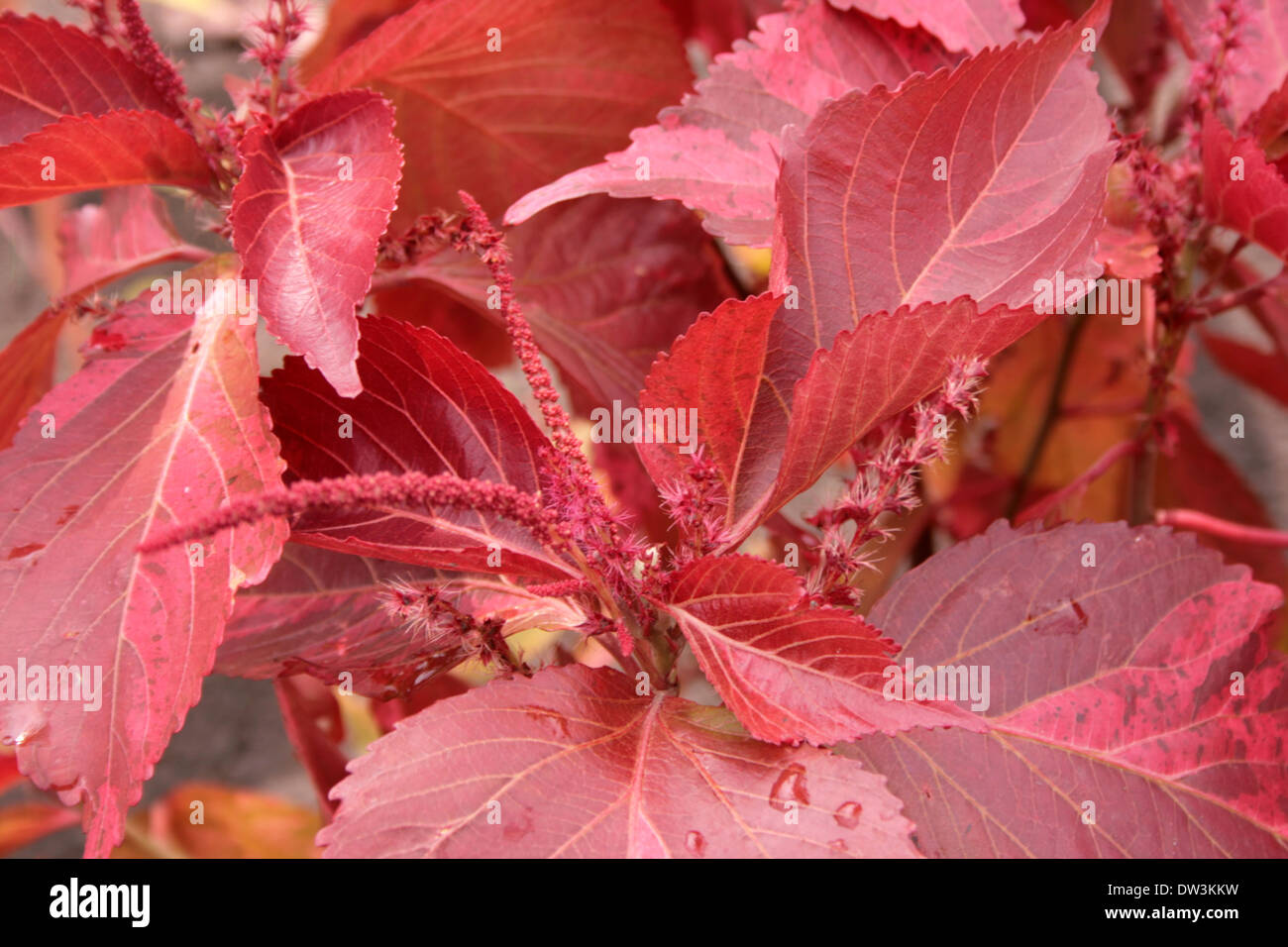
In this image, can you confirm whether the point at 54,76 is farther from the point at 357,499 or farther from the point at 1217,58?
the point at 1217,58

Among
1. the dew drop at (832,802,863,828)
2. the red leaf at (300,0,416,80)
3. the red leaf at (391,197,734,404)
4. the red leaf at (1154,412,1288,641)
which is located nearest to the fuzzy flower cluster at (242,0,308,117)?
the red leaf at (391,197,734,404)

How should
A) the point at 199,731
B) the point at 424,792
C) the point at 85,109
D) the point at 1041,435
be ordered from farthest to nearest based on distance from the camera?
the point at 199,731
the point at 1041,435
the point at 85,109
the point at 424,792

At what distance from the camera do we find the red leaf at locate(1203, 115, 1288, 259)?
456mm

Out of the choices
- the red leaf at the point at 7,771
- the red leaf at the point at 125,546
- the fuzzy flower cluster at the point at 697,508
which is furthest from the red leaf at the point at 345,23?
the red leaf at the point at 7,771

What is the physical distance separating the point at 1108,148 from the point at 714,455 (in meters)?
0.19

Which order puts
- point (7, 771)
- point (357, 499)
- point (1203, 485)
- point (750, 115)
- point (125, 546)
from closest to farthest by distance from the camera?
point (357, 499) → point (125, 546) → point (750, 115) → point (1203, 485) → point (7, 771)

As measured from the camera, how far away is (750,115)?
1.68 feet

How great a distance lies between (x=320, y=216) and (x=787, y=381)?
0.63ft

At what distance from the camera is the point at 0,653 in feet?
1.27

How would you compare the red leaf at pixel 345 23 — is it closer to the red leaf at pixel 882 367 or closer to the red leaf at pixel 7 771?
the red leaf at pixel 882 367

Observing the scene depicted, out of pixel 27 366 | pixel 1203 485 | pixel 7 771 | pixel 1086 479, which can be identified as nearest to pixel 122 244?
pixel 27 366

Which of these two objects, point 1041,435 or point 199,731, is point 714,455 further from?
point 199,731
